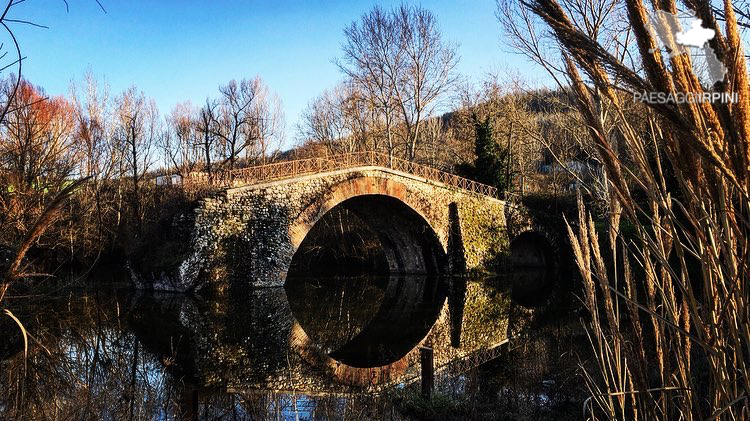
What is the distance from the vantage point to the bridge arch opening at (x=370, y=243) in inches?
792

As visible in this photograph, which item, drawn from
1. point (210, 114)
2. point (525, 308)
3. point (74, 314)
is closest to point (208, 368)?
point (74, 314)

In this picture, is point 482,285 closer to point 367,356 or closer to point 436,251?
point 436,251

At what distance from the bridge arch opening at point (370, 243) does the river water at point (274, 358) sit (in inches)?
244

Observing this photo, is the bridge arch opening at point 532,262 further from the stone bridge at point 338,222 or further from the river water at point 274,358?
the river water at point 274,358

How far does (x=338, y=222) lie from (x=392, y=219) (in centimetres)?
361

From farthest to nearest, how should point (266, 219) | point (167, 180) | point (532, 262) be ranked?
1. point (532, 262)
2. point (167, 180)
3. point (266, 219)

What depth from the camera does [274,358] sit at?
7855mm

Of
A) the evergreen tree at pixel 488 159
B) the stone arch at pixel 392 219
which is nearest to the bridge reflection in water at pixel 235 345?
the stone arch at pixel 392 219

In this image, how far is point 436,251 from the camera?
2091cm

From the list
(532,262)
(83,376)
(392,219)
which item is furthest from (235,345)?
(532,262)

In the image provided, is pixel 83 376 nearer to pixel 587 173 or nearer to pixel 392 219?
pixel 587 173

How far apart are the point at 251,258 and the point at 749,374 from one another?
14781 millimetres

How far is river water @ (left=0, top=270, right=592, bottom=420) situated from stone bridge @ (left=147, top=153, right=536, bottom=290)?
1425 mm

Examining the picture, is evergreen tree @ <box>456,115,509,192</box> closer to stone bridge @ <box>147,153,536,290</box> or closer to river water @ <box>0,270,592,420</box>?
stone bridge @ <box>147,153,536,290</box>
